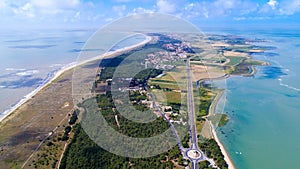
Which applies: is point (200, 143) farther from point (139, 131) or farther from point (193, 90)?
point (193, 90)

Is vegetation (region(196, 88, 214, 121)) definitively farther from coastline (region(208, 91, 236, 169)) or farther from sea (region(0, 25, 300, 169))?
sea (region(0, 25, 300, 169))

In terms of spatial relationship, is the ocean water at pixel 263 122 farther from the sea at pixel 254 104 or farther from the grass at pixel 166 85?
the grass at pixel 166 85

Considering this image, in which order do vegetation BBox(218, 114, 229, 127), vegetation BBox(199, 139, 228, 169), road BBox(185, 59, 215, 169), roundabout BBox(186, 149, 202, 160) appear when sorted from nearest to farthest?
vegetation BBox(199, 139, 228, 169) → road BBox(185, 59, 215, 169) → roundabout BBox(186, 149, 202, 160) → vegetation BBox(218, 114, 229, 127)

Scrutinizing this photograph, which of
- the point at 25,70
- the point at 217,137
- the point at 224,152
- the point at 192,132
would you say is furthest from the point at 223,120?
the point at 25,70

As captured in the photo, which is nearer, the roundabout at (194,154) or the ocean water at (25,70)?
the roundabout at (194,154)

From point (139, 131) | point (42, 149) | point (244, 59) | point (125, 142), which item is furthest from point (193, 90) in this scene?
point (244, 59)

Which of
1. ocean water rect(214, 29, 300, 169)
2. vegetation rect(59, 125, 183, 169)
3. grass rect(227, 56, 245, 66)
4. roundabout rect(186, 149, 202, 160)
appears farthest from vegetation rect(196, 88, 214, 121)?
grass rect(227, 56, 245, 66)

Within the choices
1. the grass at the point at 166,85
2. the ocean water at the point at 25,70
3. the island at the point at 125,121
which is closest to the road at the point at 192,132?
the island at the point at 125,121

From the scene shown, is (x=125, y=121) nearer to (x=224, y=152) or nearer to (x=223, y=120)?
(x=224, y=152)
